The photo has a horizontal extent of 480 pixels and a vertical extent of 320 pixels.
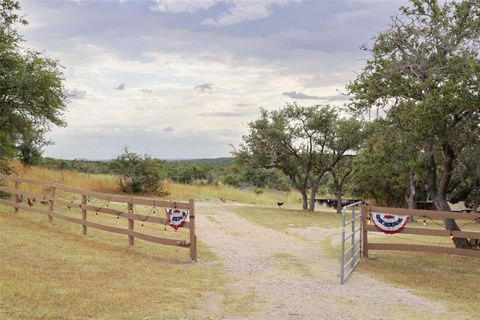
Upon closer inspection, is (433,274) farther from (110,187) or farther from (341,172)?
(110,187)

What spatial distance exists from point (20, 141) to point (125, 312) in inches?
1143

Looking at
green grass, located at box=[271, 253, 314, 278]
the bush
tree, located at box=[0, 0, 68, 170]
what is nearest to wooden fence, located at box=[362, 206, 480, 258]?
green grass, located at box=[271, 253, 314, 278]

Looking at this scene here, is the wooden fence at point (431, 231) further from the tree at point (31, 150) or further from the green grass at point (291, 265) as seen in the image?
the tree at point (31, 150)

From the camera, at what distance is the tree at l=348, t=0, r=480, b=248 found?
12.1 meters

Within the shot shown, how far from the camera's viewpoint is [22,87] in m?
19.4

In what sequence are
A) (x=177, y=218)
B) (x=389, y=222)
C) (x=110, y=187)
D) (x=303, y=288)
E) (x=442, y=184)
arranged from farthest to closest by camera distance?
(x=110, y=187) < (x=442, y=184) < (x=389, y=222) < (x=177, y=218) < (x=303, y=288)

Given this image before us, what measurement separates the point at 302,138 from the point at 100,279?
24246 millimetres

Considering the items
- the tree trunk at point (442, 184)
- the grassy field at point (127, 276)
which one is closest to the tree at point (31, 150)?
the grassy field at point (127, 276)

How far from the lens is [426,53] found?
45.5ft

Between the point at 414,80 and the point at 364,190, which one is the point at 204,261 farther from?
the point at 364,190

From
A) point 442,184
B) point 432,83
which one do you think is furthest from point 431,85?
point 442,184

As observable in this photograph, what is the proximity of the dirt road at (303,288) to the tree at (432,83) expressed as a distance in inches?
170

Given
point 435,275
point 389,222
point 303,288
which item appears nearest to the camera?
point 303,288

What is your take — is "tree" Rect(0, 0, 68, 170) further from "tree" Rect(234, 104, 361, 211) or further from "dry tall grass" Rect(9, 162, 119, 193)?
"tree" Rect(234, 104, 361, 211)
